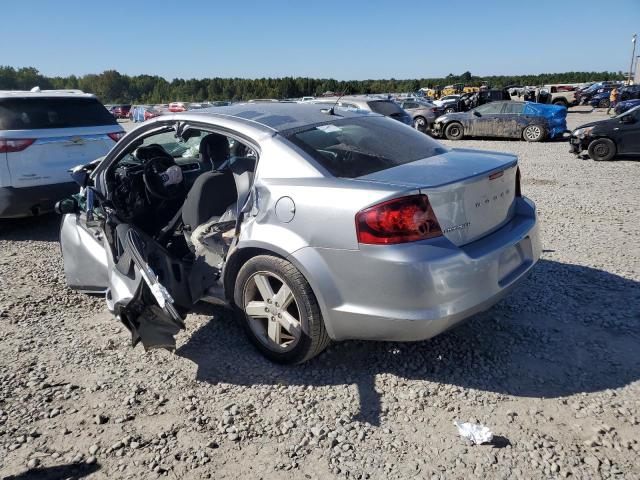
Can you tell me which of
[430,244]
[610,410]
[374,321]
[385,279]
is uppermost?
[430,244]

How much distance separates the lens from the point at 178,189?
4.35m

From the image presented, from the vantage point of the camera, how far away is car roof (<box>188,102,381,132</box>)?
10.8 ft

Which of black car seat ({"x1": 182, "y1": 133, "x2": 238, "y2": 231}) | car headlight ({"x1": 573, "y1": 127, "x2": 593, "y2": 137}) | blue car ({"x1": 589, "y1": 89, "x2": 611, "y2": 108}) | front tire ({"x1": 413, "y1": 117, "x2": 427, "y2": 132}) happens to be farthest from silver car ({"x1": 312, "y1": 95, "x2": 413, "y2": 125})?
blue car ({"x1": 589, "y1": 89, "x2": 611, "y2": 108})

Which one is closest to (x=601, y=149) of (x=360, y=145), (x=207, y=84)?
(x=360, y=145)

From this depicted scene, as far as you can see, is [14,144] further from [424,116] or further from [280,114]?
[424,116]

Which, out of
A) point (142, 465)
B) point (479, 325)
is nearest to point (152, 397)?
point (142, 465)

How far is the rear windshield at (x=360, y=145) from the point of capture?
2947mm

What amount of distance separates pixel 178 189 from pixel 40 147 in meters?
2.65

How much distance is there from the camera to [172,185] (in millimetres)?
4254

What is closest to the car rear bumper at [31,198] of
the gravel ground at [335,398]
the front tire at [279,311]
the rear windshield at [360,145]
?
the gravel ground at [335,398]

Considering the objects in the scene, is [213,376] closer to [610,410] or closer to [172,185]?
[172,185]

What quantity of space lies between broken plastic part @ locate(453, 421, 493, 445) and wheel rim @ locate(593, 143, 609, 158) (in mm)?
11258

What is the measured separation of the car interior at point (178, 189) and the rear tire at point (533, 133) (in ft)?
48.3

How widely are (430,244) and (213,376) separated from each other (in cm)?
160
